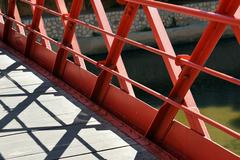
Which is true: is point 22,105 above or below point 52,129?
below

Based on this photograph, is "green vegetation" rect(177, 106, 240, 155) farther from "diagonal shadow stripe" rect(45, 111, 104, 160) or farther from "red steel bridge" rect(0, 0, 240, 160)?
"diagonal shadow stripe" rect(45, 111, 104, 160)

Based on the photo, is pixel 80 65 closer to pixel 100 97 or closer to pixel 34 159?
pixel 100 97

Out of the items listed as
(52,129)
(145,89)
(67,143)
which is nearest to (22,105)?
(52,129)

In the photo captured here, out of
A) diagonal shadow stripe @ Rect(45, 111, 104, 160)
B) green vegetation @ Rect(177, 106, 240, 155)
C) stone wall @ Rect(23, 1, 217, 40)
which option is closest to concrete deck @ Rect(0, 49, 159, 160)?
diagonal shadow stripe @ Rect(45, 111, 104, 160)

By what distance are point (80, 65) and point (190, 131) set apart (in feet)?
5.74

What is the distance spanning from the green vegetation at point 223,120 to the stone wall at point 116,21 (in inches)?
215

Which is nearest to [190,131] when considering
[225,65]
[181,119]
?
[181,119]

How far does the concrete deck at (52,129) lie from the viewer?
3.14 m

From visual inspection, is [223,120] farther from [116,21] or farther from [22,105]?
[116,21]

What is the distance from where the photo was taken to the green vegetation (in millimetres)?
8455

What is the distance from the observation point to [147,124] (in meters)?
3.42

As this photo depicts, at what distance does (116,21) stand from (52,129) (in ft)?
40.0

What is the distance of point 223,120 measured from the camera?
9.80 metres

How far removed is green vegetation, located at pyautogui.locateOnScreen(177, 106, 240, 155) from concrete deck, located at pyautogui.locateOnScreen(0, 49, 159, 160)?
182 inches
